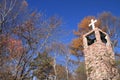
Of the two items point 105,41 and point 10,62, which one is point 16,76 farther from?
point 105,41

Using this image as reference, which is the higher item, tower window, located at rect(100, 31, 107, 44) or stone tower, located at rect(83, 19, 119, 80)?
tower window, located at rect(100, 31, 107, 44)

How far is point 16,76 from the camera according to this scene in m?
9.41

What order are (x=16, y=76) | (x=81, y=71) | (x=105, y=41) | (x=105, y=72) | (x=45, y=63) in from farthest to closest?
(x=45, y=63), (x=81, y=71), (x=105, y=41), (x=16, y=76), (x=105, y=72)

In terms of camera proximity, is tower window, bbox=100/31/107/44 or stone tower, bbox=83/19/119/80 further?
tower window, bbox=100/31/107/44

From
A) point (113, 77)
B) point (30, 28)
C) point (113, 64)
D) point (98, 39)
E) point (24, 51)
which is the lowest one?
point (113, 77)

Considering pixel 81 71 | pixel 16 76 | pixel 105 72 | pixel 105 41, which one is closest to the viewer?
pixel 105 72

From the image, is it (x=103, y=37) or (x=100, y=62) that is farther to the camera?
(x=103, y=37)

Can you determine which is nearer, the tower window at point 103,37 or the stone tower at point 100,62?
the stone tower at point 100,62

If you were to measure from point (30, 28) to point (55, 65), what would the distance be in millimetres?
8563

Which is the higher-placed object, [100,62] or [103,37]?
[103,37]

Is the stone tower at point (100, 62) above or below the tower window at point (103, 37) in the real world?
below

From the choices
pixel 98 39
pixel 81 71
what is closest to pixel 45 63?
pixel 81 71

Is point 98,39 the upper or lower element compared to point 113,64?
upper

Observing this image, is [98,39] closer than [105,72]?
No
